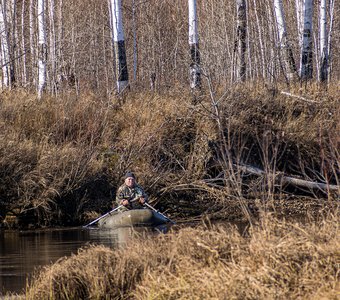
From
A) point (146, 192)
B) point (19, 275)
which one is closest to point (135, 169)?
point (146, 192)

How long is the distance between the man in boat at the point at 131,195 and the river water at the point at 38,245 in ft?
2.61

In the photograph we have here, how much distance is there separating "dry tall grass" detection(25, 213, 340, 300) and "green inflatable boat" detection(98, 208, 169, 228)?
7.94 m

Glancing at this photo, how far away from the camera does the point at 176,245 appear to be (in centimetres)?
977

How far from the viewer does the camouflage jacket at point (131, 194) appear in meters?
19.0

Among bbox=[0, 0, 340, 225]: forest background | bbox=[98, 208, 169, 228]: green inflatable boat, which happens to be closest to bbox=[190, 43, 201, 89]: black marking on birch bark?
bbox=[0, 0, 340, 225]: forest background

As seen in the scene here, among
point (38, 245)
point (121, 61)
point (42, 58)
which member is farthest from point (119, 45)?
point (38, 245)

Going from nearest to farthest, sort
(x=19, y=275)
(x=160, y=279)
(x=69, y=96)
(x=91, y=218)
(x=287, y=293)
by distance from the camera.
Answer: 1. (x=287, y=293)
2. (x=160, y=279)
3. (x=19, y=275)
4. (x=91, y=218)
5. (x=69, y=96)

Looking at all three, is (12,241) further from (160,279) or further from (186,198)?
(160,279)

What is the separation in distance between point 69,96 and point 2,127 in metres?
2.69

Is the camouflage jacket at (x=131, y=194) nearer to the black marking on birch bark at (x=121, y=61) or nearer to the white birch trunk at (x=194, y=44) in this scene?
the white birch trunk at (x=194, y=44)

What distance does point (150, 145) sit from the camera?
2100cm

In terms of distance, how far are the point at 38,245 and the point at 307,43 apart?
10792 millimetres

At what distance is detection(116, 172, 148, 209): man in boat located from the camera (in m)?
18.8

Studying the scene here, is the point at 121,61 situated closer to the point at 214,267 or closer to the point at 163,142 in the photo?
the point at 163,142
